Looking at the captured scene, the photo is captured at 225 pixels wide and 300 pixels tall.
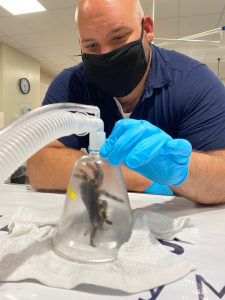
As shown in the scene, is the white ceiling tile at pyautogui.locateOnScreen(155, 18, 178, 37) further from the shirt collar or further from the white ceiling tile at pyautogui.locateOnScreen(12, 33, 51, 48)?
the shirt collar

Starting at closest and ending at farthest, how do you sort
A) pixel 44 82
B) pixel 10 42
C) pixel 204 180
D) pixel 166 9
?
pixel 204 180 → pixel 166 9 → pixel 10 42 → pixel 44 82

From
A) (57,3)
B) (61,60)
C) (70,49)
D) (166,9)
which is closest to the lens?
(57,3)

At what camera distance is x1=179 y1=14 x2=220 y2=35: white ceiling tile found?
114 inches

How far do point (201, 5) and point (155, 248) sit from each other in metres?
3.01

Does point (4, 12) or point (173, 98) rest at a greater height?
point (4, 12)

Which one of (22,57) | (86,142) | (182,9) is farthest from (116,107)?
(22,57)

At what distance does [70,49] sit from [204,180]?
12.6 ft

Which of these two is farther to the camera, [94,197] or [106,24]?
[106,24]

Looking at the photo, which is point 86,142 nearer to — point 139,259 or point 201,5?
point 139,259

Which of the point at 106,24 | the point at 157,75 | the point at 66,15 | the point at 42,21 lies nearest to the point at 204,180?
the point at 157,75

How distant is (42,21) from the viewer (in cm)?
301

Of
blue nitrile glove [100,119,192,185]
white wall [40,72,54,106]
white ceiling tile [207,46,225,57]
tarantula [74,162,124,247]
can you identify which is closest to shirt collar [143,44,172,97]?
blue nitrile glove [100,119,192,185]

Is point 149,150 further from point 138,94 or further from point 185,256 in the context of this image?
point 138,94

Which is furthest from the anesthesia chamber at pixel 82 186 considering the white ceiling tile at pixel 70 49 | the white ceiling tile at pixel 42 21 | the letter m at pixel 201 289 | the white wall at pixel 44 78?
the white wall at pixel 44 78
